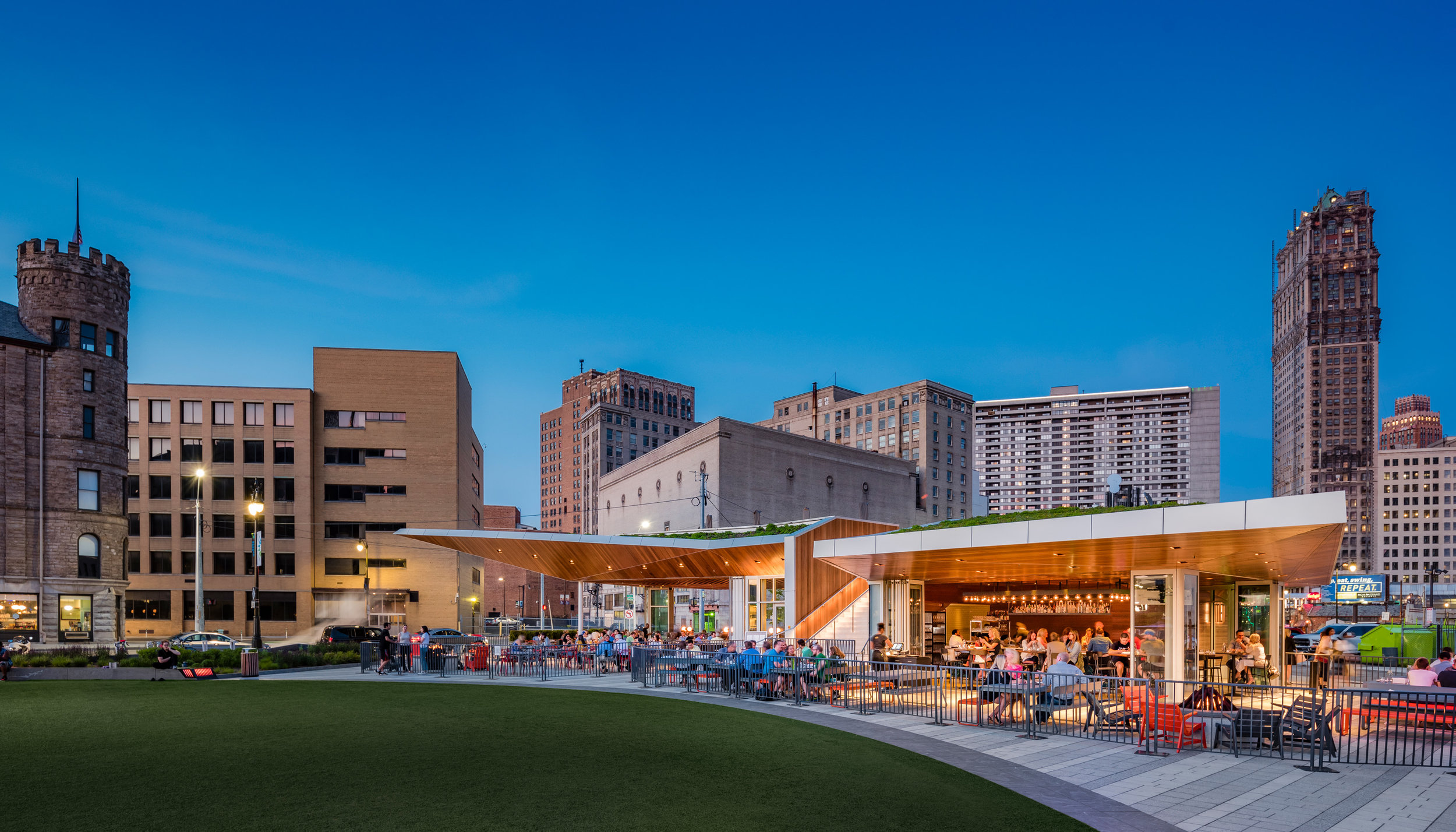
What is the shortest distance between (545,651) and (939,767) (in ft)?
53.9

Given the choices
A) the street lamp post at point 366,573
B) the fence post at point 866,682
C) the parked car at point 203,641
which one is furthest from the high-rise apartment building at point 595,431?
the fence post at point 866,682

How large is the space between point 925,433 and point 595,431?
179ft

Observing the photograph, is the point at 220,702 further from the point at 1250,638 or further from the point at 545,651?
the point at 1250,638

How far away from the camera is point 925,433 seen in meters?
116

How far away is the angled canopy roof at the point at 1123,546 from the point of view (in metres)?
15.4

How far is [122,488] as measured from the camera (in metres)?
45.4

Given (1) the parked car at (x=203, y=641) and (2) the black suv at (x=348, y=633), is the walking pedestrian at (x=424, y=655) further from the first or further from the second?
(2) the black suv at (x=348, y=633)

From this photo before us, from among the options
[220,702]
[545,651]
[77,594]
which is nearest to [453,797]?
[220,702]

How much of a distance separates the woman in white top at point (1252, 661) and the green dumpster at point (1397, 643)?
1205 centimetres

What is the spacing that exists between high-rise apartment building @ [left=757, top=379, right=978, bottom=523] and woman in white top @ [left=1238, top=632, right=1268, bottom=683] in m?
90.6

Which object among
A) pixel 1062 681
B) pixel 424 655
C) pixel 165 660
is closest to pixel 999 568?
pixel 1062 681

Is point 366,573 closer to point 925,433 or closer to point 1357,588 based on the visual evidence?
point 1357,588

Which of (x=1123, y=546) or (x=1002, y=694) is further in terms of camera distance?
(x=1123, y=546)

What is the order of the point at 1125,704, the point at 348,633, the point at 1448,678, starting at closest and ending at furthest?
the point at 1125,704 → the point at 1448,678 → the point at 348,633
